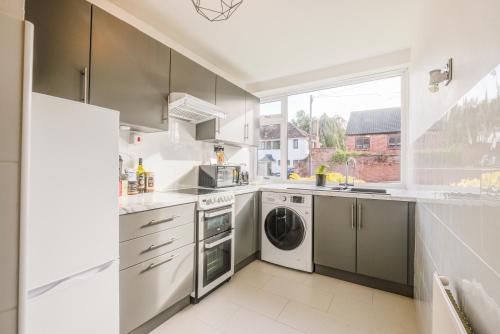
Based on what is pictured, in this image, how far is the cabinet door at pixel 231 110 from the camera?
8.25 feet

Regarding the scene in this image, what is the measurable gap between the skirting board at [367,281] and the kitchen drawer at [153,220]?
1555 millimetres

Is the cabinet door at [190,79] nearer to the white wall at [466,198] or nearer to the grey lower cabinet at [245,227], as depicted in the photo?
the grey lower cabinet at [245,227]

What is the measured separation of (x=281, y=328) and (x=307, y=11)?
2470mm

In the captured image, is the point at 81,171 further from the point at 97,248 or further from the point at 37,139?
the point at 97,248

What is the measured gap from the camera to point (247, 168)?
3.48 metres

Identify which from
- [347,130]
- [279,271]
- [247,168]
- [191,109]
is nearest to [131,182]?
[191,109]

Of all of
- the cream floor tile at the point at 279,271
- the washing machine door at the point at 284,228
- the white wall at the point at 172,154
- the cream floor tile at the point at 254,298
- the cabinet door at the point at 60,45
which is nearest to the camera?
the cabinet door at the point at 60,45

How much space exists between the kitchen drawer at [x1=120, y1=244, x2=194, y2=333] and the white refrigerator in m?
0.14

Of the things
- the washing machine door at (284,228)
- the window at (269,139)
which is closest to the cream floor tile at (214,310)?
the washing machine door at (284,228)

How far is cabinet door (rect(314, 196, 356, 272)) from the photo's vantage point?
7.20ft

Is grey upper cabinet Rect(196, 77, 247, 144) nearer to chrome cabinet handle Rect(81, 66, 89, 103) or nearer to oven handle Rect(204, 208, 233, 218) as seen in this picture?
oven handle Rect(204, 208, 233, 218)

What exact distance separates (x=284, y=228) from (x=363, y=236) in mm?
801

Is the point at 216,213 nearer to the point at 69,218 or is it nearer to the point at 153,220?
the point at 153,220

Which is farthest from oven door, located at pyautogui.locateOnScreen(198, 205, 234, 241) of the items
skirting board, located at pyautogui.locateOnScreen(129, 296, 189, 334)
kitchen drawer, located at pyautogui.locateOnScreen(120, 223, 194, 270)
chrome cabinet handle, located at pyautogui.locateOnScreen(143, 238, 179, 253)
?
skirting board, located at pyautogui.locateOnScreen(129, 296, 189, 334)
